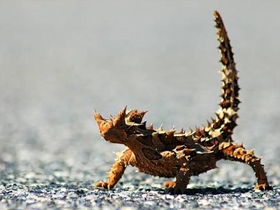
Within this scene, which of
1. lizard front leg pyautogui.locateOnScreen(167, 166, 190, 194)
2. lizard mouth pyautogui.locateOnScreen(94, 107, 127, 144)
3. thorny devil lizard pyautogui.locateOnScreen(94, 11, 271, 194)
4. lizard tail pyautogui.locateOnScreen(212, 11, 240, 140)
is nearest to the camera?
lizard mouth pyautogui.locateOnScreen(94, 107, 127, 144)

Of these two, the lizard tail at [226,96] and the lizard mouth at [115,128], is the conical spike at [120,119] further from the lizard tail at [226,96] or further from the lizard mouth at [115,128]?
the lizard tail at [226,96]

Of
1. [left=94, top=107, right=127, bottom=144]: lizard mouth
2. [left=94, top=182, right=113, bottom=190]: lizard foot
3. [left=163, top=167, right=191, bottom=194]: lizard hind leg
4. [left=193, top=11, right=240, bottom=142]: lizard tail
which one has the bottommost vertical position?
[left=163, top=167, right=191, bottom=194]: lizard hind leg

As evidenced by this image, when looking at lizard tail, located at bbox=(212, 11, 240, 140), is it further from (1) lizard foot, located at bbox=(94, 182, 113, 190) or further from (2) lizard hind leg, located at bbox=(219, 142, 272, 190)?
(1) lizard foot, located at bbox=(94, 182, 113, 190)

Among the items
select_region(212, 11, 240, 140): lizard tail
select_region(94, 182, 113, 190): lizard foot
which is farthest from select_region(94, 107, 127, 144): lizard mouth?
select_region(212, 11, 240, 140): lizard tail

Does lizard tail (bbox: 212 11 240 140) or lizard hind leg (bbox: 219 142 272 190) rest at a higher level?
lizard tail (bbox: 212 11 240 140)

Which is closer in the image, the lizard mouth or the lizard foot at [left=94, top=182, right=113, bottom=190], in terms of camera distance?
→ the lizard mouth

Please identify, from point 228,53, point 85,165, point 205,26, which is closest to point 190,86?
point 85,165
